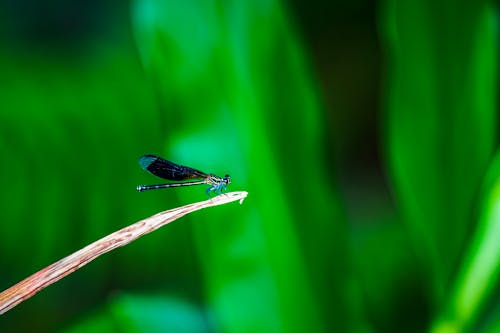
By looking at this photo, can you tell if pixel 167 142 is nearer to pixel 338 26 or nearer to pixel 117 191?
pixel 117 191

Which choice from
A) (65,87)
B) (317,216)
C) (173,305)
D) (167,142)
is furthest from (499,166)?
(65,87)

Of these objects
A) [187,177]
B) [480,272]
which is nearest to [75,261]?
[187,177]

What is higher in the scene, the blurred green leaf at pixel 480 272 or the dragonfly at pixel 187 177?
the dragonfly at pixel 187 177

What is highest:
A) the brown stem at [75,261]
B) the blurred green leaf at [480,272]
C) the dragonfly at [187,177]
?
the dragonfly at [187,177]

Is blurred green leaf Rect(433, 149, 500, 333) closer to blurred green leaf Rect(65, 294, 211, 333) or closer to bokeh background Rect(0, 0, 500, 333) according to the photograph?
bokeh background Rect(0, 0, 500, 333)

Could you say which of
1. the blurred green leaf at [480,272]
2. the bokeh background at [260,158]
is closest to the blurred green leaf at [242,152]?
the bokeh background at [260,158]

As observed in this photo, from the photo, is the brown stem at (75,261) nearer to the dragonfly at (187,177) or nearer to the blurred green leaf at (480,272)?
the dragonfly at (187,177)

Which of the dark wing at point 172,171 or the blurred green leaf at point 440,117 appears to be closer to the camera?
the dark wing at point 172,171

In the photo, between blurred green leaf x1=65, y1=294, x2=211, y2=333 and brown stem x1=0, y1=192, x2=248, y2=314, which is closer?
brown stem x1=0, y1=192, x2=248, y2=314

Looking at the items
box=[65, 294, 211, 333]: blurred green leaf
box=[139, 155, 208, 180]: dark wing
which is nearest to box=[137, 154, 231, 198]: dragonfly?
box=[139, 155, 208, 180]: dark wing
